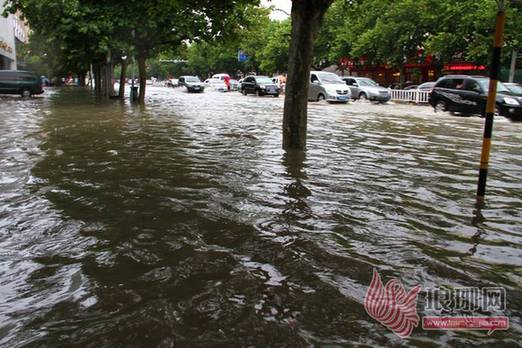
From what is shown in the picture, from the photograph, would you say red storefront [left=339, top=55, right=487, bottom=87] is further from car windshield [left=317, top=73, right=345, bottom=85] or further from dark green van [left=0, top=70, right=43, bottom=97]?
dark green van [left=0, top=70, right=43, bottom=97]

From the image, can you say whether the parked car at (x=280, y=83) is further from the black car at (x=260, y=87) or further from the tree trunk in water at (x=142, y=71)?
the tree trunk in water at (x=142, y=71)

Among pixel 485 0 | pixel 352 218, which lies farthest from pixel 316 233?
pixel 485 0

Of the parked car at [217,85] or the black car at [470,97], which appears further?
the parked car at [217,85]

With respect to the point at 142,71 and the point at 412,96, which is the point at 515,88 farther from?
the point at 142,71

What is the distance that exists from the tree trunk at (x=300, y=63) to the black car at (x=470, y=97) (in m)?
11.1

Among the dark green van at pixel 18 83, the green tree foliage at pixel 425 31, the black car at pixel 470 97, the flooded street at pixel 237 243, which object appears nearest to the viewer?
the flooded street at pixel 237 243

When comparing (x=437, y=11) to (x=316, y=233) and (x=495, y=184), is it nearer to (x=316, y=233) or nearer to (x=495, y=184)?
(x=495, y=184)

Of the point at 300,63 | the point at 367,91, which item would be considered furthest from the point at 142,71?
the point at 300,63

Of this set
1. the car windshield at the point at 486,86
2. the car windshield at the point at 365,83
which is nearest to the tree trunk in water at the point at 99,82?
the car windshield at the point at 365,83

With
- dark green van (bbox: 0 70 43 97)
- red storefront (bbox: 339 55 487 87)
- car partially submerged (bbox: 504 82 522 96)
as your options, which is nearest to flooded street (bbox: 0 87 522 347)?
car partially submerged (bbox: 504 82 522 96)

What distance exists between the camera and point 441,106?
70.0 feet

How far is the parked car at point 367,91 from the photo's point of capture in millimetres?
28812

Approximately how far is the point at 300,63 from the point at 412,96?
78.6 ft

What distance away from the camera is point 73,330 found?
→ 9.61 feet
